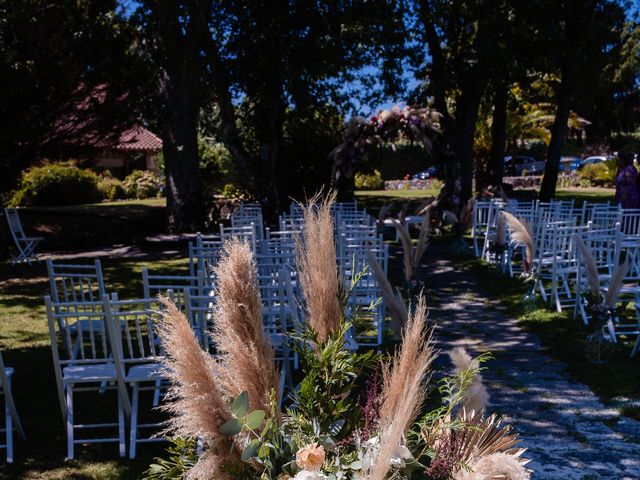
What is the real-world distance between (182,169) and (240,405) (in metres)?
14.9

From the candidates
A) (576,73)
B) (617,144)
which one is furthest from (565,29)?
(617,144)

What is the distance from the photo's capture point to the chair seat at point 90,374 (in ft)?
15.0

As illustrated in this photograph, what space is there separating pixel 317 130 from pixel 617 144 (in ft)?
109

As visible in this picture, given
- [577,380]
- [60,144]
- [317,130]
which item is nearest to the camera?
[577,380]

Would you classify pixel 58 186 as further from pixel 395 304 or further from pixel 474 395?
pixel 474 395

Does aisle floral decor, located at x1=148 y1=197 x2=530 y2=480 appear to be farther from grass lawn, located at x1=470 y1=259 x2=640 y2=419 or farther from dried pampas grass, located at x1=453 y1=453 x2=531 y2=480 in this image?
grass lawn, located at x1=470 y1=259 x2=640 y2=419

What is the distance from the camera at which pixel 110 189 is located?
29.3 metres

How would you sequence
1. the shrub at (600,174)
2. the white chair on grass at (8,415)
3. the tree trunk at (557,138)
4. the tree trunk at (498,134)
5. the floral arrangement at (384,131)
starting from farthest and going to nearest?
the shrub at (600,174)
the tree trunk at (498,134)
the tree trunk at (557,138)
the floral arrangement at (384,131)
the white chair on grass at (8,415)

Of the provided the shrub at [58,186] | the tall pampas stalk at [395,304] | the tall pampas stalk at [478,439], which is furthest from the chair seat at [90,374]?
the shrub at [58,186]

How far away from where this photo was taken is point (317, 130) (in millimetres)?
21094

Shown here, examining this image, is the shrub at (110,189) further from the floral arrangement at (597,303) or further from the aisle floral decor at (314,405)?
the aisle floral decor at (314,405)

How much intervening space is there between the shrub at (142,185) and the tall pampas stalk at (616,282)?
26.2 meters

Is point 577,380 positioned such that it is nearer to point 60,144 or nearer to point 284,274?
point 284,274

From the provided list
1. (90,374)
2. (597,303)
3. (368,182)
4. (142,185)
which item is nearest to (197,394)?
(90,374)
